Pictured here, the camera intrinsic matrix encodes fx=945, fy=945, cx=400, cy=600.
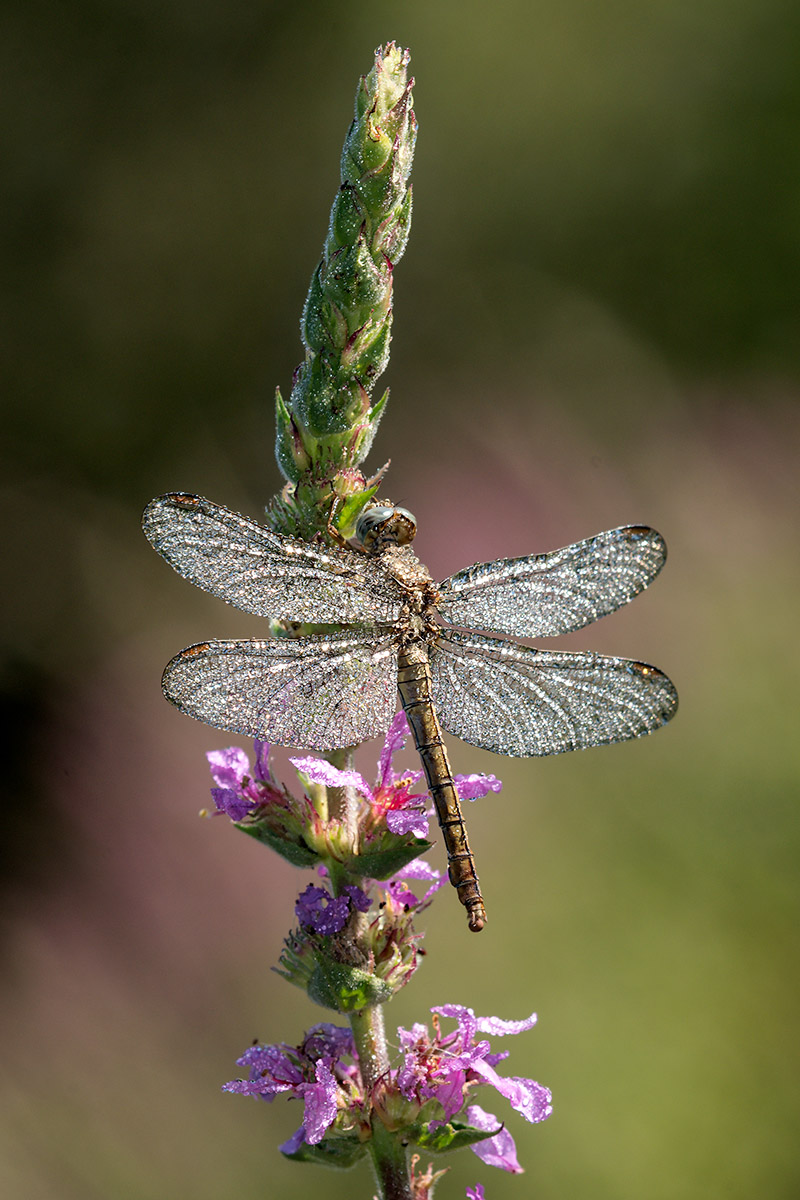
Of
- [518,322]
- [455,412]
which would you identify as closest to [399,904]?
[455,412]

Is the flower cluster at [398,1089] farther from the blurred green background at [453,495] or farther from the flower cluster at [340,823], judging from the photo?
the blurred green background at [453,495]

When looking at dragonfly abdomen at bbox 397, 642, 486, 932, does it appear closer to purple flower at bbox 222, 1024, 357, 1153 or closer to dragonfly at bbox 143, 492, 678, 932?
dragonfly at bbox 143, 492, 678, 932

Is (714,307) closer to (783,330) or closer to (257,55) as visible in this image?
(783,330)

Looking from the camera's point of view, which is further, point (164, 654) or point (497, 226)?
point (497, 226)

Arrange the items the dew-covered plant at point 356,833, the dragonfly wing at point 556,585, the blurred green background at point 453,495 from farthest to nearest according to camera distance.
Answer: the blurred green background at point 453,495
the dragonfly wing at point 556,585
the dew-covered plant at point 356,833

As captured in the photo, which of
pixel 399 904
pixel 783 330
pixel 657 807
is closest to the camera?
pixel 399 904

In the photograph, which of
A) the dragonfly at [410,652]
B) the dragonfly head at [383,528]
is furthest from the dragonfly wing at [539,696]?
the dragonfly head at [383,528]

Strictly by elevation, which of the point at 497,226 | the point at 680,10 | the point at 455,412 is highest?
the point at 680,10
